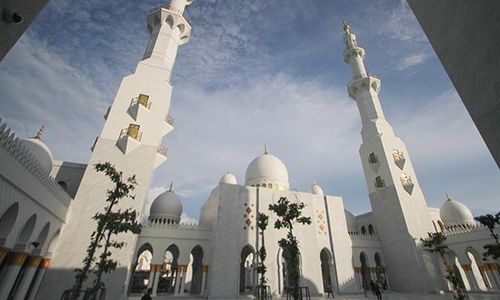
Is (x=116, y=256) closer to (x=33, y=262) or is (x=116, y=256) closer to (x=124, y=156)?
(x=33, y=262)

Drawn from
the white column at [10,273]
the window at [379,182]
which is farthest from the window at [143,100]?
the window at [379,182]

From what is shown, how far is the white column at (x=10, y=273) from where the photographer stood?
1066 centimetres

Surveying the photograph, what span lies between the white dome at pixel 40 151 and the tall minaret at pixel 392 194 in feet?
102

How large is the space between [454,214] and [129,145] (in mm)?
35047

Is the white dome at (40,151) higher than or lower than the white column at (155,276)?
higher

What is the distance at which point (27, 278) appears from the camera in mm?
12203

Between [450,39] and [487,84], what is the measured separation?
4.38ft

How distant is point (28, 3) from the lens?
4328mm

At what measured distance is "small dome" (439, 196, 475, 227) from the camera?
2730 cm

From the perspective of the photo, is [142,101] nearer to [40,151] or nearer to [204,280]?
[40,151]

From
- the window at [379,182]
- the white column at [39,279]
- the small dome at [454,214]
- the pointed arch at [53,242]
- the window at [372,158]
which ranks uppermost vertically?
the window at [372,158]

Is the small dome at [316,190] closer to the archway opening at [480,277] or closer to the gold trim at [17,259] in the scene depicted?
the archway opening at [480,277]

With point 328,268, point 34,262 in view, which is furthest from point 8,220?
point 328,268

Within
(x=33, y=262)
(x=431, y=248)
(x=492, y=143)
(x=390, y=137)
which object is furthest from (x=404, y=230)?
(x=33, y=262)
